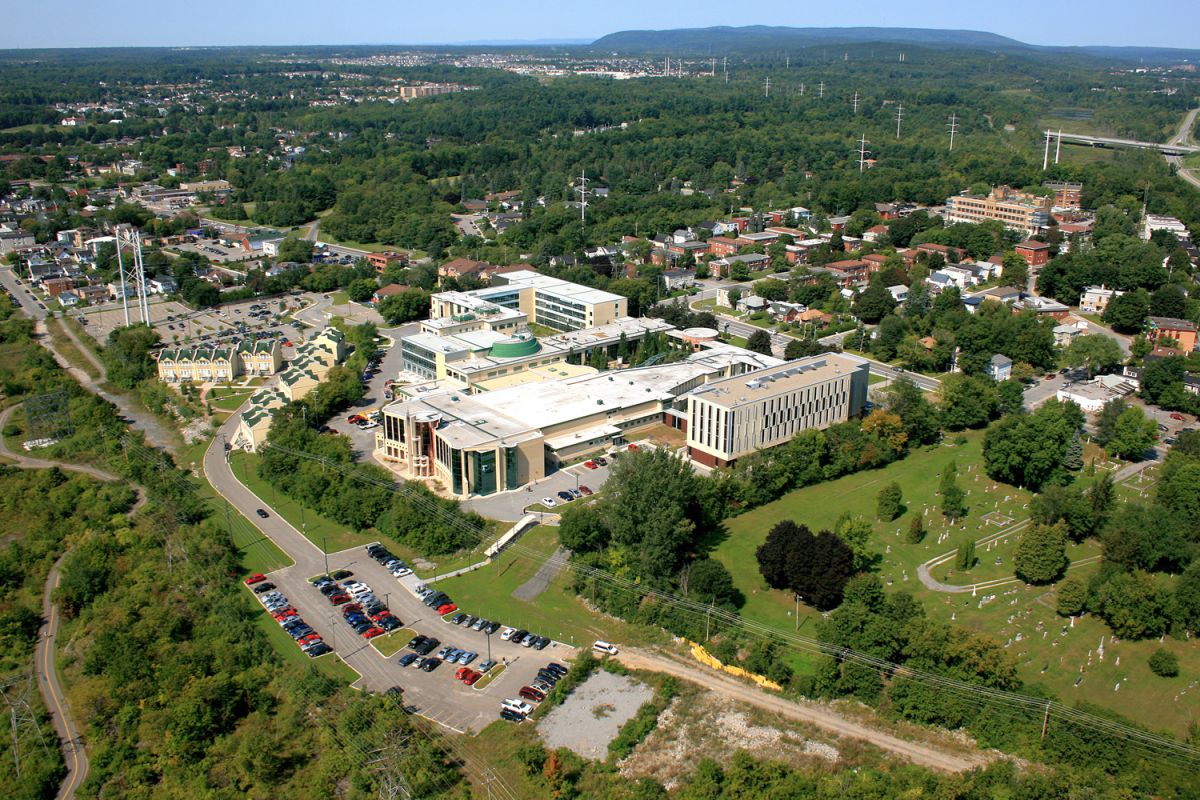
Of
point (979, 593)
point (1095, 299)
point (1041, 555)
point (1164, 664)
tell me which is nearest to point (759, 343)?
point (1041, 555)

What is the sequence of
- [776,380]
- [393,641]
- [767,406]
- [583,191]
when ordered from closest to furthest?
1. [393,641]
2. [767,406]
3. [776,380]
4. [583,191]

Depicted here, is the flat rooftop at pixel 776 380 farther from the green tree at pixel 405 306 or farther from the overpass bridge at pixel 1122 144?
the overpass bridge at pixel 1122 144

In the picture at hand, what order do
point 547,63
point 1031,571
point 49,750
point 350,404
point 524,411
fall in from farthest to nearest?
point 547,63 < point 350,404 < point 524,411 < point 1031,571 < point 49,750

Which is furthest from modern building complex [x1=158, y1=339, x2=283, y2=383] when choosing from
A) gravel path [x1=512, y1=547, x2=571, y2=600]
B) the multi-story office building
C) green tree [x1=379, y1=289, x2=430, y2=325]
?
gravel path [x1=512, y1=547, x2=571, y2=600]

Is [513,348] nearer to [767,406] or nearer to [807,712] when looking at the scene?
[767,406]

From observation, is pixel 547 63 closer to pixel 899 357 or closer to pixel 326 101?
pixel 326 101

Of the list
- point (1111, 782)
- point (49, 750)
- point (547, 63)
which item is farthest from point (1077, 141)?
point (547, 63)
